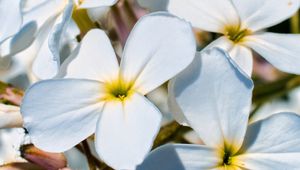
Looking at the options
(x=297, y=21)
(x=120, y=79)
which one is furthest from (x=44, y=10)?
(x=297, y=21)

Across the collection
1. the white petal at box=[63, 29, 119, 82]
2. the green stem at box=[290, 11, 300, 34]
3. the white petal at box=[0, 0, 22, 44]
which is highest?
the white petal at box=[0, 0, 22, 44]

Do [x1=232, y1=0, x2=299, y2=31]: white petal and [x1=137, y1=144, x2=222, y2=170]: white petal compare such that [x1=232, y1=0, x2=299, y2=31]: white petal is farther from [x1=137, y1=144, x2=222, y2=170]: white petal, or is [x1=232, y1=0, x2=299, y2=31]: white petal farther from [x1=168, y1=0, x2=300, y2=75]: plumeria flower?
[x1=137, y1=144, x2=222, y2=170]: white petal

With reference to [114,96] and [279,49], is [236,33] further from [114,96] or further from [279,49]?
[114,96]

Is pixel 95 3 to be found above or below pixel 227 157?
above

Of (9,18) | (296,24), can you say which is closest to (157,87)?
(9,18)

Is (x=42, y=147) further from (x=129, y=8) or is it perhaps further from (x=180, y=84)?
(x=129, y=8)

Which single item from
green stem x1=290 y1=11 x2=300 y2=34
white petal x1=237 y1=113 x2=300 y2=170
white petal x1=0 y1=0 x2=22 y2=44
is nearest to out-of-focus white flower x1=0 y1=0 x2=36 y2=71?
white petal x1=0 y1=0 x2=22 y2=44
